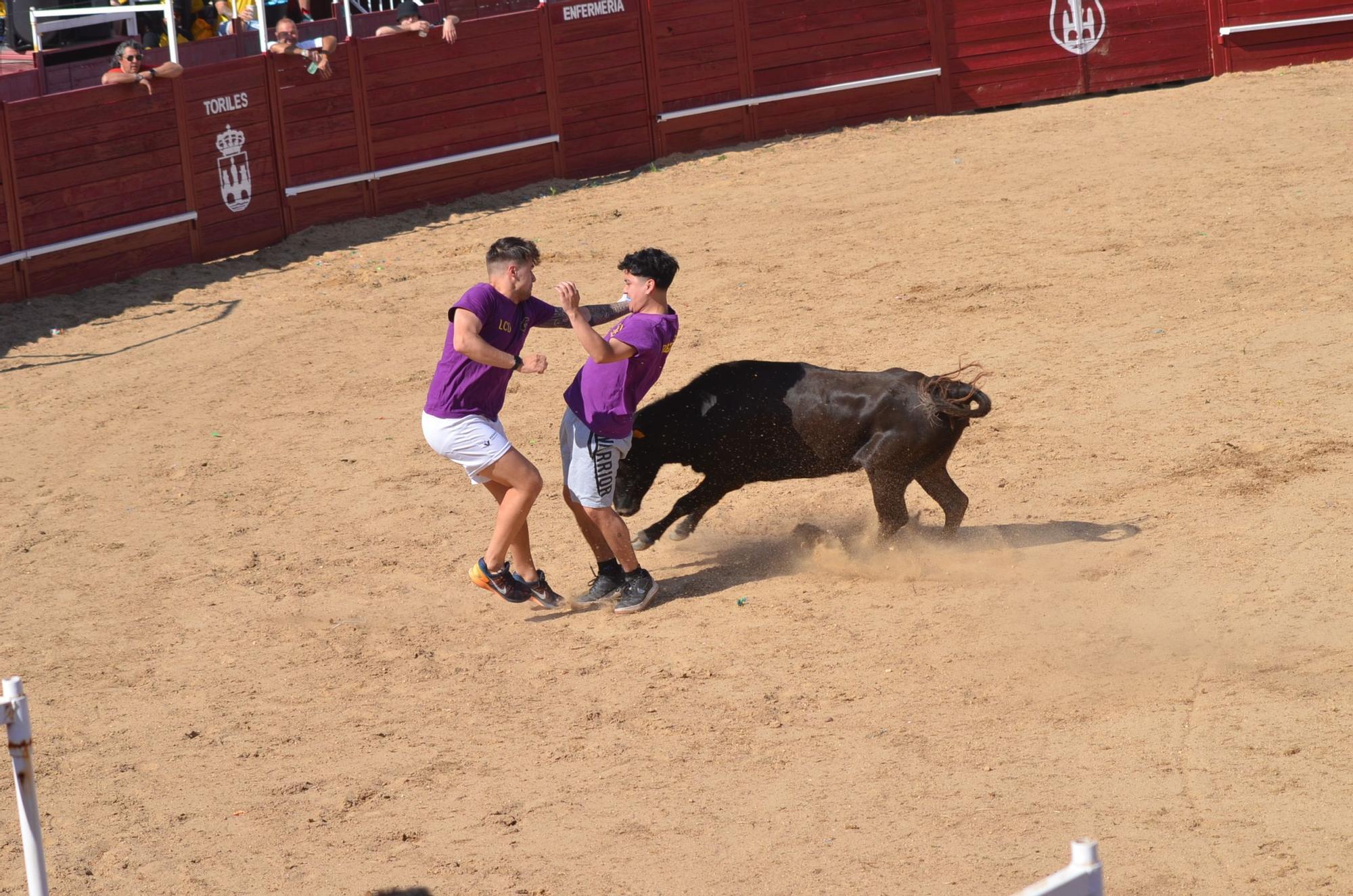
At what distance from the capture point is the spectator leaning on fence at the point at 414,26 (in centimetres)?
1429

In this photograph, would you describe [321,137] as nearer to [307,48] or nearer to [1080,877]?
[307,48]

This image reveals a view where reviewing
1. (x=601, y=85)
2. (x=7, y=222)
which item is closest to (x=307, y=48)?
(x=601, y=85)

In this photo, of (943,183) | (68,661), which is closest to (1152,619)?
(68,661)

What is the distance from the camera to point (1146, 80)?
53.8 feet

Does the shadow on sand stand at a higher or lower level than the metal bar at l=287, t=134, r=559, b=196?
lower

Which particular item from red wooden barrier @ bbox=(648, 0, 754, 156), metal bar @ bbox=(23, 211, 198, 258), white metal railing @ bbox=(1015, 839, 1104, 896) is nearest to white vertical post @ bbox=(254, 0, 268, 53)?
metal bar @ bbox=(23, 211, 198, 258)

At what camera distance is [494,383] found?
6461 mm

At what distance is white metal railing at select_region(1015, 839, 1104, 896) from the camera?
7.65 ft

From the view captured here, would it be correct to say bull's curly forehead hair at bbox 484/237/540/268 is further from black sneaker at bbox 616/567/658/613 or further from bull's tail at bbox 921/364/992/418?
bull's tail at bbox 921/364/992/418

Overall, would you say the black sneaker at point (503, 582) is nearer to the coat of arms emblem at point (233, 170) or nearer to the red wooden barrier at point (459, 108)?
the coat of arms emblem at point (233, 170)

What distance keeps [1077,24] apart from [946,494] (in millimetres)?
11198

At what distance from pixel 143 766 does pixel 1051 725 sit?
340cm

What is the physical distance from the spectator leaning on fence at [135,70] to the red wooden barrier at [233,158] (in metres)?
0.28

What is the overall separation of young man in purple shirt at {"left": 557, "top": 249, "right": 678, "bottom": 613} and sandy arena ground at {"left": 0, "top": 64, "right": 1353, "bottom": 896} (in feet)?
1.23
